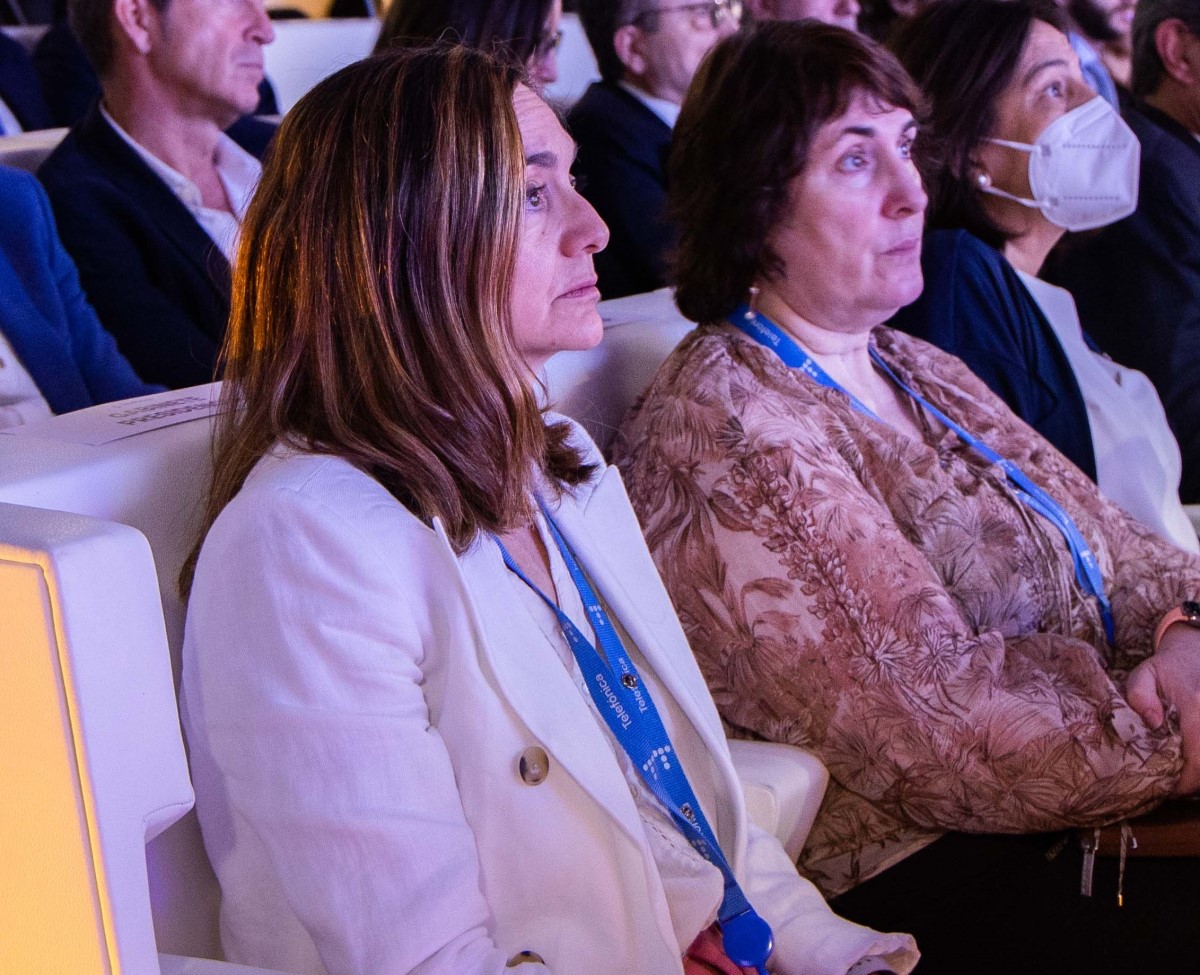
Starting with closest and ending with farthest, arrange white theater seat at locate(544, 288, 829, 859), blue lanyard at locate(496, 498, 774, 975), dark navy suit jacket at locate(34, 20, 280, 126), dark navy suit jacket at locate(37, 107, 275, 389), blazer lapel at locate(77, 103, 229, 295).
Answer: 1. blue lanyard at locate(496, 498, 774, 975)
2. white theater seat at locate(544, 288, 829, 859)
3. dark navy suit jacket at locate(37, 107, 275, 389)
4. blazer lapel at locate(77, 103, 229, 295)
5. dark navy suit jacket at locate(34, 20, 280, 126)

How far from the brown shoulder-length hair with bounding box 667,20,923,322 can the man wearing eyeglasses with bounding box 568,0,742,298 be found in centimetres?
95

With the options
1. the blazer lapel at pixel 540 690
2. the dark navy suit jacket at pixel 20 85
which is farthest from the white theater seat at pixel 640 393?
the dark navy suit jacket at pixel 20 85

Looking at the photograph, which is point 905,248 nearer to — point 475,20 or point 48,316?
point 48,316

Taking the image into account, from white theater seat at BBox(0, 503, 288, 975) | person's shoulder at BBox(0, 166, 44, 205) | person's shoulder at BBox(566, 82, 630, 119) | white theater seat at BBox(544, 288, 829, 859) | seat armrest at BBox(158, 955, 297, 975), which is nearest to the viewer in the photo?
white theater seat at BBox(0, 503, 288, 975)

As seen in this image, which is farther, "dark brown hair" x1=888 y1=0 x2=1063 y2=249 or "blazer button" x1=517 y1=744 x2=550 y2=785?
"dark brown hair" x1=888 y1=0 x2=1063 y2=249

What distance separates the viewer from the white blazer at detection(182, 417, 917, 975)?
1.04m

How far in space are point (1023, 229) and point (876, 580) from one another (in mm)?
1362

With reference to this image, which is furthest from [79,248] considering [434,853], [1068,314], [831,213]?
[1068,314]

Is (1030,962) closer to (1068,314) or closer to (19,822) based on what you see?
(19,822)

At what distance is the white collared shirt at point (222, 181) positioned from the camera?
2443 millimetres

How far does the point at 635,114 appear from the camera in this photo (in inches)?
122

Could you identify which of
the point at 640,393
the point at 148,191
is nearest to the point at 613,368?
the point at 640,393

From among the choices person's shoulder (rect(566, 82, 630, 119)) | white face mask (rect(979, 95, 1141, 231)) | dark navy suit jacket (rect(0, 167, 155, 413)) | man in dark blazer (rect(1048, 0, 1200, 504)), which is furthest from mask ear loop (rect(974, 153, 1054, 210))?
dark navy suit jacket (rect(0, 167, 155, 413))

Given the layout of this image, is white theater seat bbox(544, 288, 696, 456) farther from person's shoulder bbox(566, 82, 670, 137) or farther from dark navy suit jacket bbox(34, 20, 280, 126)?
dark navy suit jacket bbox(34, 20, 280, 126)
